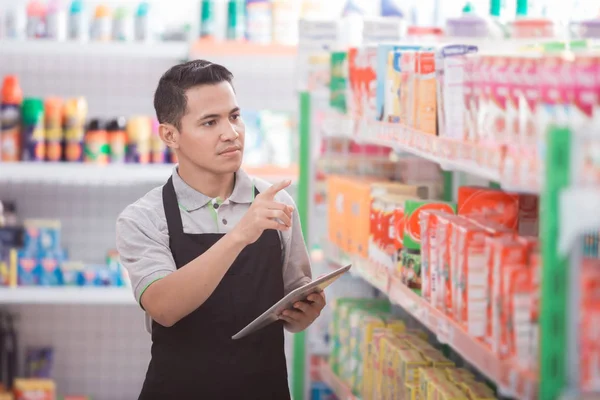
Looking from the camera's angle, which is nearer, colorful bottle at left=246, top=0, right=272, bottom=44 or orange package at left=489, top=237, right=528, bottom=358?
orange package at left=489, top=237, right=528, bottom=358

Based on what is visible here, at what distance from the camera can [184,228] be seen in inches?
112

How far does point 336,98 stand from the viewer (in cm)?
416

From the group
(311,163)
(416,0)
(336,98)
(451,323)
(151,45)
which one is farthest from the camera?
(416,0)

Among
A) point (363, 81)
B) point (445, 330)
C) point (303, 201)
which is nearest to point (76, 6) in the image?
point (303, 201)

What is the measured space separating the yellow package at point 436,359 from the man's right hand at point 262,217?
75cm

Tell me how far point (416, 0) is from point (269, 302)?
3007 mm

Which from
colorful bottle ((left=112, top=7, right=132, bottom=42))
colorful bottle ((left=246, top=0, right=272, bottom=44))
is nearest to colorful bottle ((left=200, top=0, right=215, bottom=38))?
colorful bottle ((left=246, top=0, right=272, bottom=44))

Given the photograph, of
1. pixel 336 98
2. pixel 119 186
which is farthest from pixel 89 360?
pixel 336 98

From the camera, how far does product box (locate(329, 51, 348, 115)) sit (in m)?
4.08

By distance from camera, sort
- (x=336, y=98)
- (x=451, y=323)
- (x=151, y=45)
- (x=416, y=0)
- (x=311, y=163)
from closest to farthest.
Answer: (x=451, y=323), (x=336, y=98), (x=311, y=163), (x=151, y=45), (x=416, y=0)

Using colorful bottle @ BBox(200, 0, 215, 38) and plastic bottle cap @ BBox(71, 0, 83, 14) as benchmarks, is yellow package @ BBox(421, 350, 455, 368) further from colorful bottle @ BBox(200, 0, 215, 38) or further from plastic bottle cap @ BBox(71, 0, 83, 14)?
plastic bottle cap @ BBox(71, 0, 83, 14)

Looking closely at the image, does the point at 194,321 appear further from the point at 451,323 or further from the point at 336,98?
the point at 336,98

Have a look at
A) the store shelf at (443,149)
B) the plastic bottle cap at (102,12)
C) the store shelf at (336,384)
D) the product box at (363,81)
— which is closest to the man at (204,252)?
the store shelf at (443,149)

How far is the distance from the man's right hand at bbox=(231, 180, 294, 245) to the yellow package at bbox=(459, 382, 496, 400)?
2.13 ft
